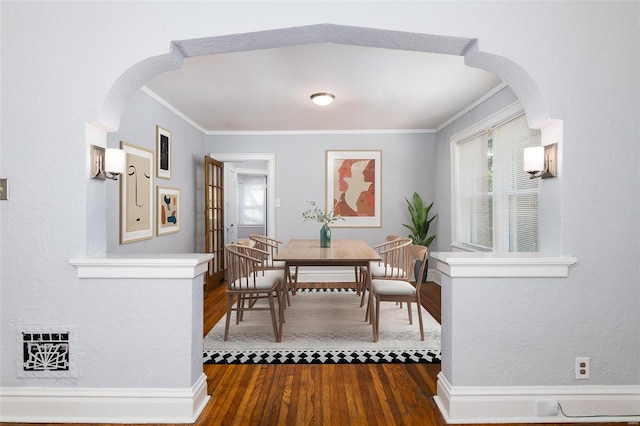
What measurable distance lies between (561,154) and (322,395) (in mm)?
1952

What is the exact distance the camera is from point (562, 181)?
2037 mm

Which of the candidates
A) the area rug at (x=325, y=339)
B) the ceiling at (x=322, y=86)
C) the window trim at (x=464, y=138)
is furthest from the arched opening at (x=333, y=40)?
the area rug at (x=325, y=339)

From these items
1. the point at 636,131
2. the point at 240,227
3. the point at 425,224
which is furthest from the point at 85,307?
the point at 240,227

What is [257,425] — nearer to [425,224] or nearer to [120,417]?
[120,417]

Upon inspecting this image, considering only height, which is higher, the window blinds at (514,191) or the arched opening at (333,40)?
the arched opening at (333,40)

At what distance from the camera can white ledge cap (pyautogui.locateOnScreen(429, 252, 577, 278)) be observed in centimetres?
201

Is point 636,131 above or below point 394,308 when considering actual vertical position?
above

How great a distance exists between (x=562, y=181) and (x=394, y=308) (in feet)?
8.56

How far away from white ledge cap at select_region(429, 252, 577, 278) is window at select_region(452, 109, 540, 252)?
4.99 feet

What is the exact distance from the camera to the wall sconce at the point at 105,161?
2.09 meters

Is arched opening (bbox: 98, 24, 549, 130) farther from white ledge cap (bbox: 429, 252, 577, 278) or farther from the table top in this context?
the table top

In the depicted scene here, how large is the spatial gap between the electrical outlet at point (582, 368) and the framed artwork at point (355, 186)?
399cm

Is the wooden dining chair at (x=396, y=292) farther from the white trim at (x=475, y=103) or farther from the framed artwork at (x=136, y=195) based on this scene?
the framed artwork at (x=136, y=195)

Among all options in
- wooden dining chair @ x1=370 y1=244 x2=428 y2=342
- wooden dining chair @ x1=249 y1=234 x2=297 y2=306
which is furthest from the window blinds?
→ wooden dining chair @ x1=249 y1=234 x2=297 y2=306
